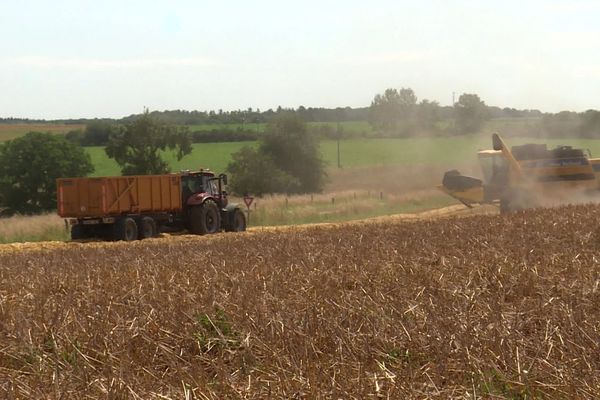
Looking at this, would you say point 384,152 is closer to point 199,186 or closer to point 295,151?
point 295,151

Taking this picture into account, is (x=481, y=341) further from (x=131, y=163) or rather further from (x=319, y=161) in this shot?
(x=319, y=161)

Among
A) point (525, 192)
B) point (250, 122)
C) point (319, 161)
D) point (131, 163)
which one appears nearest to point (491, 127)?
point (319, 161)

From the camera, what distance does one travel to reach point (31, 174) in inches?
2267

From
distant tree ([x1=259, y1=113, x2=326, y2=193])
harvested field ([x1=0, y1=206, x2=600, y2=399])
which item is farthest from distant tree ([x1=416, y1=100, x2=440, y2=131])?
harvested field ([x1=0, y1=206, x2=600, y2=399])

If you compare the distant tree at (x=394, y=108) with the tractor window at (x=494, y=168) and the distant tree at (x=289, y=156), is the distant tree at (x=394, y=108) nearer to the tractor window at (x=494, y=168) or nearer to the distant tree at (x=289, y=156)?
the distant tree at (x=289, y=156)

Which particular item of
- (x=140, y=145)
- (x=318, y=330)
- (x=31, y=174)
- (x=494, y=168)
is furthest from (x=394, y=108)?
(x=318, y=330)

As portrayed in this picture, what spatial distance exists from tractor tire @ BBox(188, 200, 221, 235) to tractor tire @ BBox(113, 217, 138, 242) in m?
2.21

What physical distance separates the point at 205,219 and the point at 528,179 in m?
12.8

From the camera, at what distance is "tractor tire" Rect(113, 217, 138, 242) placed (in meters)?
25.1

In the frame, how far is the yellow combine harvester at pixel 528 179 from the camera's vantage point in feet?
104

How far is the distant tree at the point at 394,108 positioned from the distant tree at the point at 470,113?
12.0 feet

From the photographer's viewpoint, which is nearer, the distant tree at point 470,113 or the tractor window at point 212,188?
the tractor window at point 212,188

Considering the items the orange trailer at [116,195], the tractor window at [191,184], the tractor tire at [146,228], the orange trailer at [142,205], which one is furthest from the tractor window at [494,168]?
the tractor tire at [146,228]

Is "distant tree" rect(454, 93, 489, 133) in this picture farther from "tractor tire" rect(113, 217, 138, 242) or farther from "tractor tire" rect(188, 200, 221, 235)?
"tractor tire" rect(113, 217, 138, 242)
